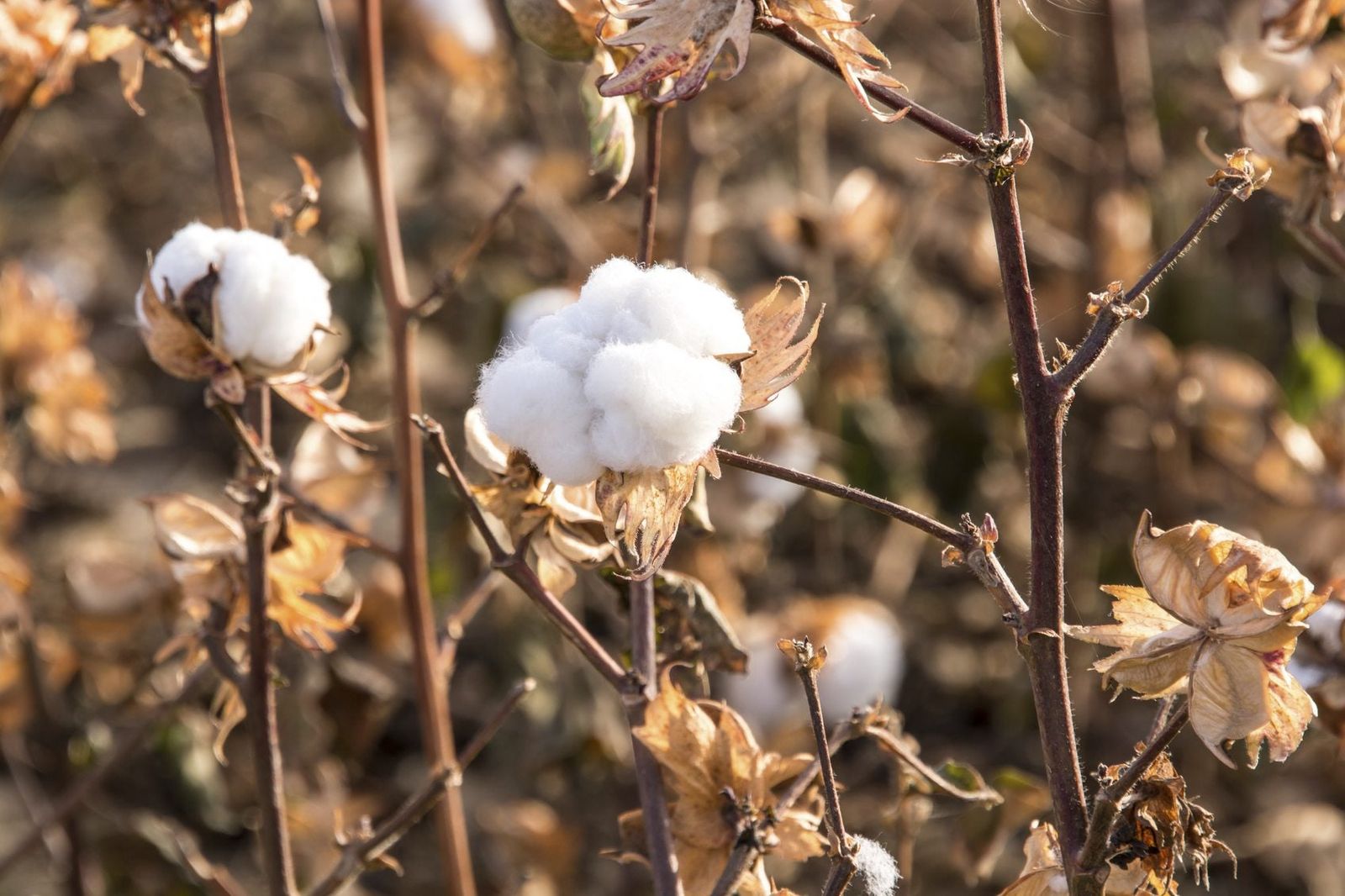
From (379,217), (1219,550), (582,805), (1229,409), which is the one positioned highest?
(1219,550)

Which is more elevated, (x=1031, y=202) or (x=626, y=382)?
(x=626, y=382)


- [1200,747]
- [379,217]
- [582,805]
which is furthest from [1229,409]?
[379,217]

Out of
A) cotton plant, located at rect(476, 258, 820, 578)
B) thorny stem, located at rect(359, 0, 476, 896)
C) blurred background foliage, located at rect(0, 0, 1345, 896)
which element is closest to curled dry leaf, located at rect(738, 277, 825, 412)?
cotton plant, located at rect(476, 258, 820, 578)

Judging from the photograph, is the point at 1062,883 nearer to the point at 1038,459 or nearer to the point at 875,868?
the point at 875,868

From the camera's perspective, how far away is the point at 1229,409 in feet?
6.02

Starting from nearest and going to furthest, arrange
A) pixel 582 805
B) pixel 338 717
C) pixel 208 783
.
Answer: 1. pixel 338 717
2. pixel 208 783
3. pixel 582 805

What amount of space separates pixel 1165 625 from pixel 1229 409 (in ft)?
3.94

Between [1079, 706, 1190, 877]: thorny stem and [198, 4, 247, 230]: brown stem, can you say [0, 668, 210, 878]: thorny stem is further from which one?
[1079, 706, 1190, 877]: thorny stem

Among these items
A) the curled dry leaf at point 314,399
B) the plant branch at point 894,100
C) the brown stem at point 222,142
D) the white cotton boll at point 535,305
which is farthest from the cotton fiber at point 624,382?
the white cotton boll at point 535,305

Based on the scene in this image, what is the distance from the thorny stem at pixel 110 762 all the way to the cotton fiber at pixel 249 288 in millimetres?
398

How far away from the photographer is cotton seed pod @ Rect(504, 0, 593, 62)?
867mm

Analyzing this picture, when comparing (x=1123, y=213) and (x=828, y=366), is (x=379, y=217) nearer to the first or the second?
(x=828, y=366)

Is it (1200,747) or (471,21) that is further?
(471,21)

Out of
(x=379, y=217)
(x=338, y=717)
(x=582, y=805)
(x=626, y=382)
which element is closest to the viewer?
(x=626, y=382)
